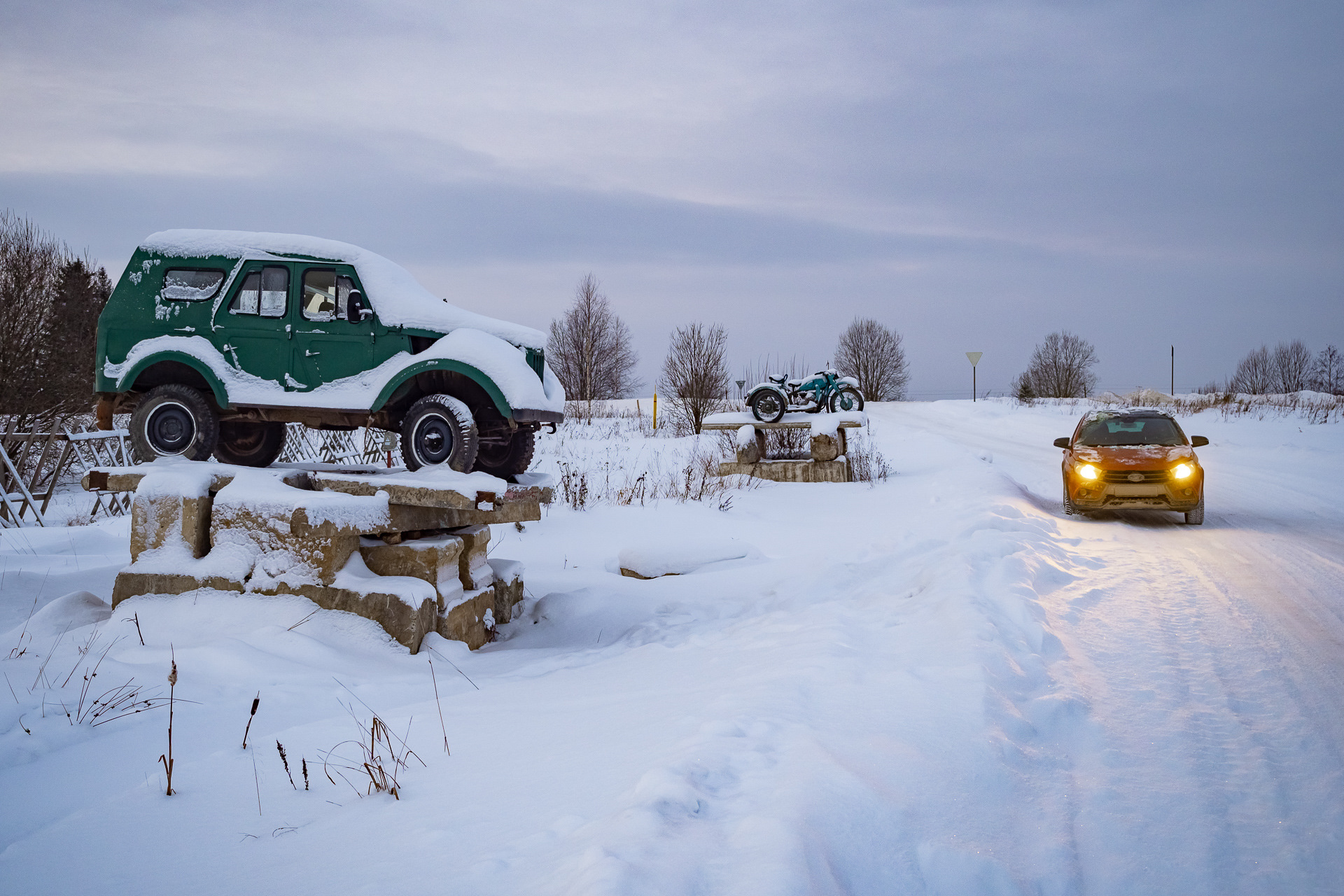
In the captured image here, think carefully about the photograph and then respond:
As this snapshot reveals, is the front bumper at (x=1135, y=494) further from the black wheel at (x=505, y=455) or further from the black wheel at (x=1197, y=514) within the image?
the black wheel at (x=505, y=455)

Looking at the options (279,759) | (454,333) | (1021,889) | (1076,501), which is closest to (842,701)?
(1021,889)

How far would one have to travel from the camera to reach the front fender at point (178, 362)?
5711mm

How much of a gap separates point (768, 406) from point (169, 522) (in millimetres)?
10891

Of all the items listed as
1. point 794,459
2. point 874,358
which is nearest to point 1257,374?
point 874,358

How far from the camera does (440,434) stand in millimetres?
5777

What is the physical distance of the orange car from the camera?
9117 millimetres

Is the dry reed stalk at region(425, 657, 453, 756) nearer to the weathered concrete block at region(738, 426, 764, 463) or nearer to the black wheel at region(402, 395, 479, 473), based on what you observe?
the black wheel at region(402, 395, 479, 473)

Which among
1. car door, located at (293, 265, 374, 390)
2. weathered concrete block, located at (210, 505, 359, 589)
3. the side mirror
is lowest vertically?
weathered concrete block, located at (210, 505, 359, 589)

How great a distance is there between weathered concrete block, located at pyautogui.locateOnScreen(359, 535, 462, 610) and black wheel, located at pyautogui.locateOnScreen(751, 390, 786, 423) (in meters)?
9.53

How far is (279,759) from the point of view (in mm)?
3400

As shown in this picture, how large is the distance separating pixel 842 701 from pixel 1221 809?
147cm

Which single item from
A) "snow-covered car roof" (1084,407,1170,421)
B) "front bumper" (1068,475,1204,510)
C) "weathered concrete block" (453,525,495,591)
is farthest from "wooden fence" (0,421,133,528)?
"snow-covered car roof" (1084,407,1170,421)

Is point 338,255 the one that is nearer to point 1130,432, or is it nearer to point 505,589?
point 505,589

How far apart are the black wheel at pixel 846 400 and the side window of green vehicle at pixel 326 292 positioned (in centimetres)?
1252
